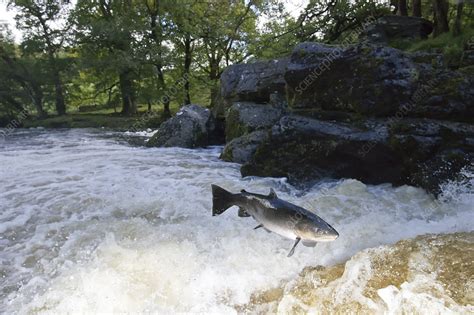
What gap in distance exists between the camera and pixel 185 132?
1253cm

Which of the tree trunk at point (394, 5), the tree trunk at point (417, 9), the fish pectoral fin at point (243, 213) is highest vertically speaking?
the tree trunk at point (394, 5)

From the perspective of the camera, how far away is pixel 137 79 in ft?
80.6

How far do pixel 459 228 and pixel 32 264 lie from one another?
5.11 metres

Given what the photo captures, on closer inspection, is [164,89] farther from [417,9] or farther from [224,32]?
[417,9]

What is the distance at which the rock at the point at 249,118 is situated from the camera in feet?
33.2

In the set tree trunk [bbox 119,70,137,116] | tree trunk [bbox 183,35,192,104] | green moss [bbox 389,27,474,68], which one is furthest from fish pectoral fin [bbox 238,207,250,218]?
tree trunk [bbox 119,70,137,116]

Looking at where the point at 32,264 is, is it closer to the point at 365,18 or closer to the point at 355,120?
the point at 355,120

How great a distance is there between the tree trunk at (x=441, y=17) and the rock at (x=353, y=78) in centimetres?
427

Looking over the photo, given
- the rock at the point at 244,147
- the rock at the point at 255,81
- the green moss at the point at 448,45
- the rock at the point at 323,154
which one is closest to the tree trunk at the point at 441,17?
the green moss at the point at 448,45

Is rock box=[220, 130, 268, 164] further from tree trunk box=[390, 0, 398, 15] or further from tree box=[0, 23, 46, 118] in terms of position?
tree box=[0, 23, 46, 118]

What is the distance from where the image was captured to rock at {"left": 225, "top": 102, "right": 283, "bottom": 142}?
10.1 m

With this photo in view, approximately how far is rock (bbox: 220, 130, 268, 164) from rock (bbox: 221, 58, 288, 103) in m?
2.48

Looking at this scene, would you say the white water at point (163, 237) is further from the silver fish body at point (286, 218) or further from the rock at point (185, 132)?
the rock at point (185, 132)

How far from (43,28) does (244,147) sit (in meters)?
26.0
